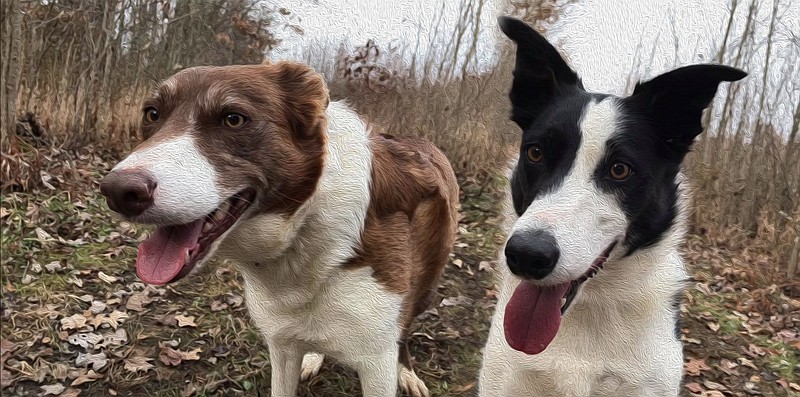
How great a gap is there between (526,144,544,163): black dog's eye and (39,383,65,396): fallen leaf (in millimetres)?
1717

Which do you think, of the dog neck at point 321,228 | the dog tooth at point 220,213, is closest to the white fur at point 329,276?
the dog neck at point 321,228

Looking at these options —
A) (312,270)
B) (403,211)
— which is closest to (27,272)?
(312,270)

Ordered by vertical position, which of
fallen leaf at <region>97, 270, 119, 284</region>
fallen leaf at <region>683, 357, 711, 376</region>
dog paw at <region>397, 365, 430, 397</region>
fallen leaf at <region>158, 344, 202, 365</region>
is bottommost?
fallen leaf at <region>158, 344, 202, 365</region>

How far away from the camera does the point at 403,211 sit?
191cm

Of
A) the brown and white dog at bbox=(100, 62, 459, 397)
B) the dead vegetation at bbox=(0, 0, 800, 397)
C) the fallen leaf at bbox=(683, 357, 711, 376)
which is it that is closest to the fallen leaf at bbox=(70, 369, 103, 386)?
the dead vegetation at bbox=(0, 0, 800, 397)

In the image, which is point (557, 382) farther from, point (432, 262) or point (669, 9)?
point (669, 9)

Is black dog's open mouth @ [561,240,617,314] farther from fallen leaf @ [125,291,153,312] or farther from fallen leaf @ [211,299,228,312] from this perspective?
fallen leaf @ [125,291,153,312]

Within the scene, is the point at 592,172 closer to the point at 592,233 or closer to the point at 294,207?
the point at 592,233

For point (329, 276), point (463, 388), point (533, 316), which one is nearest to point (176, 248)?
point (329, 276)

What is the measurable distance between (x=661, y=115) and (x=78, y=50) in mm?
1812

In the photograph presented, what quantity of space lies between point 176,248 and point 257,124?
39cm

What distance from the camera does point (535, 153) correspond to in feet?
4.71

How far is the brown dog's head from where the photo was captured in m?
1.32

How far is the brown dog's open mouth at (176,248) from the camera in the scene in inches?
56.6
